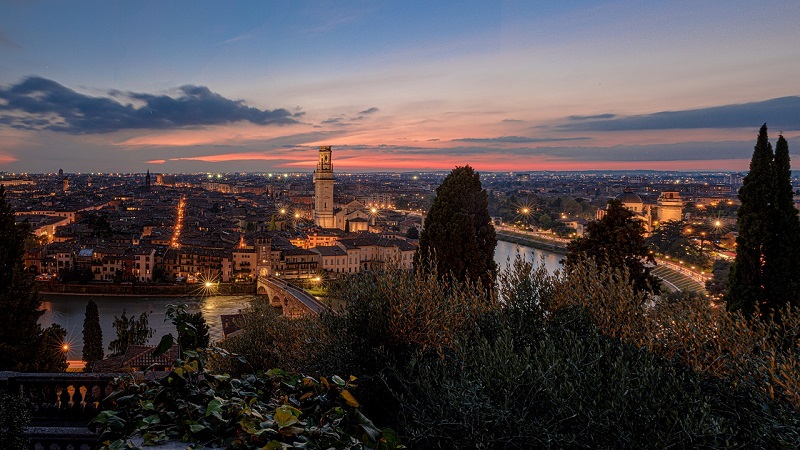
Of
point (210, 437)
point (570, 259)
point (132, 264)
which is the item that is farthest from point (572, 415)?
A: point (132, 264)

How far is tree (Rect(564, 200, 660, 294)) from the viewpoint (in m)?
6.03

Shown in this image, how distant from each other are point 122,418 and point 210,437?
0.76ft

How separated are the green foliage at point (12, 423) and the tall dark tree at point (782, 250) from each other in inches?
271

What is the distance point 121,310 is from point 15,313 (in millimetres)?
18362

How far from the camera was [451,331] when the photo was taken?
2.88 metres

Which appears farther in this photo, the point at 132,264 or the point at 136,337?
the point at 132,264

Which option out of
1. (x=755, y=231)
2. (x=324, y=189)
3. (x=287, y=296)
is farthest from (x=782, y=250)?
(x=324, y=189)

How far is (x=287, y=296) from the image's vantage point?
2056 centimetres

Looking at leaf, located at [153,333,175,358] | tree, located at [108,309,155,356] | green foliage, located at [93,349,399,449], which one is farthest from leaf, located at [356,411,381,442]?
tree, located at [108,309,155,356]

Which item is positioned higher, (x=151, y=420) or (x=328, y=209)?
(x=151, y=420)

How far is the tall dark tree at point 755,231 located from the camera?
6.12 metres

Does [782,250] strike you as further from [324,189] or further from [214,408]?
[324,189]

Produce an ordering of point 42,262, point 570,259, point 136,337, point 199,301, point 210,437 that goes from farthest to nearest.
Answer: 1. point 42,262
2. point 199,301
3. point 136,337
4. point 570,259
5. point 210,437

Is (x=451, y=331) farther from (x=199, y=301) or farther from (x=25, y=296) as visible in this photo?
(x=199, y=301)
